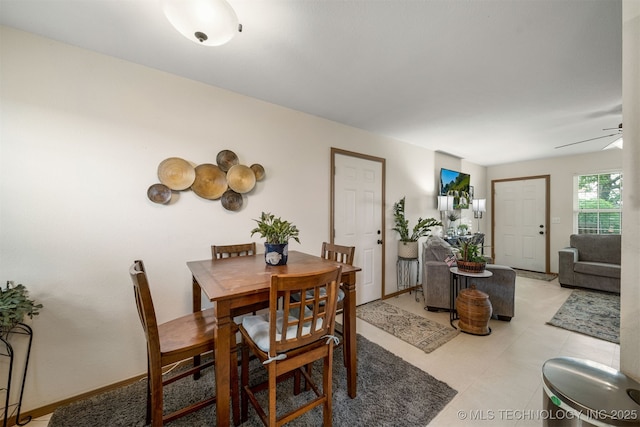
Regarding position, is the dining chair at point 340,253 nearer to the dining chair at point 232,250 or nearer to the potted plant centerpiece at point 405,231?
the dining chair at point 232,250

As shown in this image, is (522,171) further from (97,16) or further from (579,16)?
(97,16)

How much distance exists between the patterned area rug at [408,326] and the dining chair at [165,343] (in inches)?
69.2

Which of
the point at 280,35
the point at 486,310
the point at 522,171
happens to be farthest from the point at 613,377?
the point at 522,171

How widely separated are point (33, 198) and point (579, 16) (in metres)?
3.58

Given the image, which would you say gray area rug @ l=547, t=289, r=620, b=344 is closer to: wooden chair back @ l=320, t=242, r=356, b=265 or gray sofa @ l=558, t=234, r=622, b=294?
gray sofa @ l=558, t=234, r=622, b=294

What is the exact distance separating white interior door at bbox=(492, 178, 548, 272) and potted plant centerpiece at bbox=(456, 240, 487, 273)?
375 cm

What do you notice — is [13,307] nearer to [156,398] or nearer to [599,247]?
[156,398]

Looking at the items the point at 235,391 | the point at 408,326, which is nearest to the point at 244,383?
the point at 235,391

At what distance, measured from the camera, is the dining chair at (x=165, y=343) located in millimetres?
1164

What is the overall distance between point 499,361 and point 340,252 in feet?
5.49

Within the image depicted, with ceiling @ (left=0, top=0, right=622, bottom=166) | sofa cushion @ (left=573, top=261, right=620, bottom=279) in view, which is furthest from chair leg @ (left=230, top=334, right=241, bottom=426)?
sofa cushion @ (left=573, top=261, right=620, bottom=279)

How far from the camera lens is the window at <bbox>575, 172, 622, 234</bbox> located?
4.36m

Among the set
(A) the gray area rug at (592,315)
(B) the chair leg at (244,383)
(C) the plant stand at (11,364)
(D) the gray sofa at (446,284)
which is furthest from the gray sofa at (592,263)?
(C) the plant stand at (11,364)

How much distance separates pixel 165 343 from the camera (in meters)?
1.32
